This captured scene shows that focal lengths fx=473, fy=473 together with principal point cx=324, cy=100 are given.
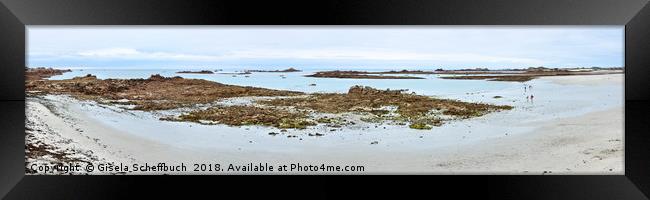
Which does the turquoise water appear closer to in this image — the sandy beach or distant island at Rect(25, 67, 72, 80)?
distant island at Rect(25, 67, 72, 80)

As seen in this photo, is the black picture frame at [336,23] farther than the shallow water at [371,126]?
No

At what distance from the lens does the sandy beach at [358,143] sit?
3.91m

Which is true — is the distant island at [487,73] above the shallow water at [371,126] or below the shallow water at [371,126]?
above

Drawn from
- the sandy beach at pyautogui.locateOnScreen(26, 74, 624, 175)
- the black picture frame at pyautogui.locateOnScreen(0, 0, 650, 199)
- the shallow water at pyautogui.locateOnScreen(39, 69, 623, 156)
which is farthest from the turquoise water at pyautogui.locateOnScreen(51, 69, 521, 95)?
the black picture frame at pyautogui.locateOnScreen(0, 0, 650, 199)

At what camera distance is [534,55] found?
387 centimetres

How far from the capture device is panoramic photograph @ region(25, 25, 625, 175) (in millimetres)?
3826

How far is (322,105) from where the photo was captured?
4.00 meters

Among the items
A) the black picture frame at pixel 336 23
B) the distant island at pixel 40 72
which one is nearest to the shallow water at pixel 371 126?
the distant island at pixel 40 72

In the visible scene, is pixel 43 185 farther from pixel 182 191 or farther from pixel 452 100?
pixel 452 100

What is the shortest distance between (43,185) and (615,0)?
4455 millimetres

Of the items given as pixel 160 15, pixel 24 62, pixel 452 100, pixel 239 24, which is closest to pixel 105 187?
pixel 24 62

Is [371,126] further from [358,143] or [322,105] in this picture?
[322,105]

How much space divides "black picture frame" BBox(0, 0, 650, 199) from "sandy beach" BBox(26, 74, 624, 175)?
0.25 metres

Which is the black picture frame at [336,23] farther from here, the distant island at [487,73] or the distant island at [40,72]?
the distant island at [487,73]
